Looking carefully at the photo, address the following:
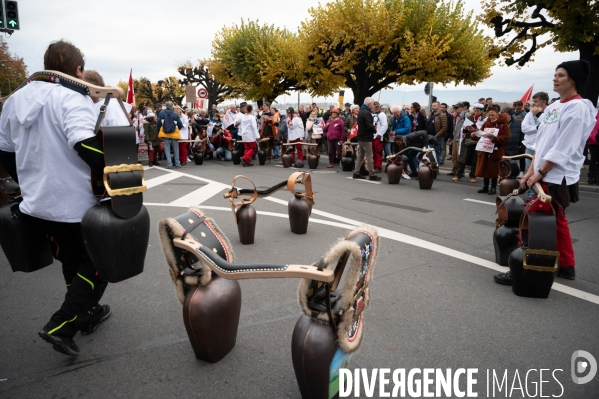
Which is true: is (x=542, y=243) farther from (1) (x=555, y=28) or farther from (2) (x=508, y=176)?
(1) (x=555, y=28)

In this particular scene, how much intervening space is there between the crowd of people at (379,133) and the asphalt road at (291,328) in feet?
11.9

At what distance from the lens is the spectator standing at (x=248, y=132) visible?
13.8m

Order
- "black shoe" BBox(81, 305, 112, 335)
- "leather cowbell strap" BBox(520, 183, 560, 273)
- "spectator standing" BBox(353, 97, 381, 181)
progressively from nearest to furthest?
"black shoe" BBox(81, 305, 112, 335)
"leather cowbell strap" BBox(520, 183, 560, 273)
"spectator standing" BBox(353, 97, 381, 181)

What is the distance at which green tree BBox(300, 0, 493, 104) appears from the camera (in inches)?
754

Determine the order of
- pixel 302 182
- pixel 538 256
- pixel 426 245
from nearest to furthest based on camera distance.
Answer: pixel 538 256
pixel 426 245
pixel 302 182

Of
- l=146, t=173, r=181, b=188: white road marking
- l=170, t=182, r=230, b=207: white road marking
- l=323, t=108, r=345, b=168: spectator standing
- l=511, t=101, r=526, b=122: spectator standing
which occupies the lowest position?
l=170, t=182, r=230, b=207: white road marking

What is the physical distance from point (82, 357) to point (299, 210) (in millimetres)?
3392

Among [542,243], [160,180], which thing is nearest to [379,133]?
[160,180]

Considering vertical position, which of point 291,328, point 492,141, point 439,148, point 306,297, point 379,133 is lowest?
point 291,328

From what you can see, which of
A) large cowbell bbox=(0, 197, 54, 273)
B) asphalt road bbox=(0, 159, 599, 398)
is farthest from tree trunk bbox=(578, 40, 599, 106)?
large cowbell bbox=(0, 197, 54, 273)

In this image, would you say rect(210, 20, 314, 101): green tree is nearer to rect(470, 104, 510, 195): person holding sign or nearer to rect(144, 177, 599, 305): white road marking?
rect(470, 104, 510, 195): person holding sign

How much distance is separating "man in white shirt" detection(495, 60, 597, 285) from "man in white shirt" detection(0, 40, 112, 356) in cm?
368

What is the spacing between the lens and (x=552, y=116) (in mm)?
3912

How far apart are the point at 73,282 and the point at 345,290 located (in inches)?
70.9
